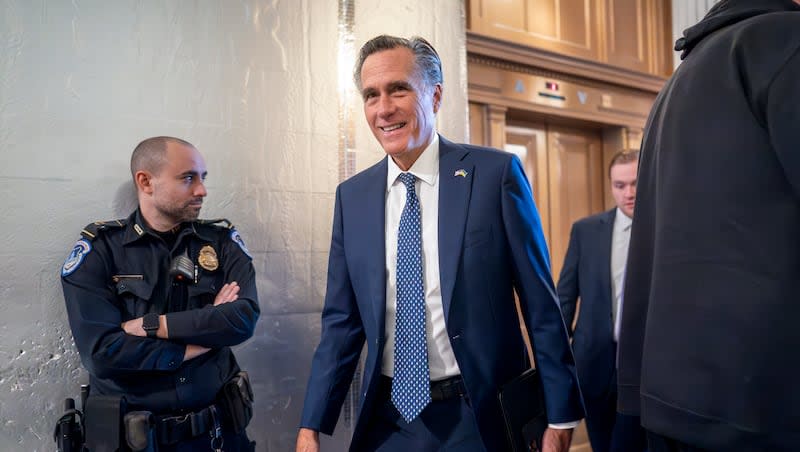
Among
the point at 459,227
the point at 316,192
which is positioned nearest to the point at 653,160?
the point at 459,227

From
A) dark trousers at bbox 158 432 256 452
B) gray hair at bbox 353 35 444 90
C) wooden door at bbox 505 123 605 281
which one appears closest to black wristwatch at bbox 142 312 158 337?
dark trousers at bbox 158 432 256 452

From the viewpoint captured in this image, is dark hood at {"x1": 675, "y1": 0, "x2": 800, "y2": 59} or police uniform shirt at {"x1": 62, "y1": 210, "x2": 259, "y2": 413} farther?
police uniform shirt at {"x1": 62, "y1": 210, "x2": 259, "y2": 413}

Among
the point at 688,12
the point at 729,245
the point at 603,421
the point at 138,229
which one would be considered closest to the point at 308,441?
the point at 138,229

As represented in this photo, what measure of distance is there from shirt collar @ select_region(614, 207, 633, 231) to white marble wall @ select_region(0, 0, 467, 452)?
79 cm

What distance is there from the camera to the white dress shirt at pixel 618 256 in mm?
2924

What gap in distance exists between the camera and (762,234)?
3.07 feet

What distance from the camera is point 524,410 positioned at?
5.23 ft

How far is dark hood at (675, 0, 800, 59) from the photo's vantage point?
1054 millimetres

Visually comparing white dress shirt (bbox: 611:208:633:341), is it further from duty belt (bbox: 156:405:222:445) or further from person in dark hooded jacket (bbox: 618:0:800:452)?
person in dark hooded jacket (bbox: 618:0:800:452)

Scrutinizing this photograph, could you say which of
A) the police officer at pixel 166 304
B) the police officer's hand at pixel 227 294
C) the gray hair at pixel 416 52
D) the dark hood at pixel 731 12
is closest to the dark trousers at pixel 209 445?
the police officer at pixel 166 304

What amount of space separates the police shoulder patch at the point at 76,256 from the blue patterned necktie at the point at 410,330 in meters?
1.04

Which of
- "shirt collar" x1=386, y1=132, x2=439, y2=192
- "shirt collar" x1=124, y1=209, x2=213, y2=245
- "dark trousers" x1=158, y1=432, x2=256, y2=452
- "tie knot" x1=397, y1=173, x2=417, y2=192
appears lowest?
"dark trousers" x1=158, y1=432, x2=256, y2=452

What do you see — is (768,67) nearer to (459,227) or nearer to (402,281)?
(459,227)

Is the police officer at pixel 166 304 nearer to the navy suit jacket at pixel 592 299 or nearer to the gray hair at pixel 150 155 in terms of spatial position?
the gray hair at pixel 150 155
